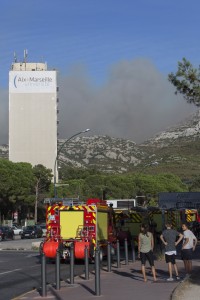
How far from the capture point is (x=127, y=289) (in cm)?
1506

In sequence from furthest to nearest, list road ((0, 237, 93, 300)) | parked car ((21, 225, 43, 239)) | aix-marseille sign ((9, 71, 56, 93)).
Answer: aix-marseille sign ((9, 71, 56, 93)) < parked car ((21, 225, 43, 239)) < road ((0, 237, 93, 300))

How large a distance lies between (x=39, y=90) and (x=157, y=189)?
169 feet

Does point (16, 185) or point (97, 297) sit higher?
point (16, 185)

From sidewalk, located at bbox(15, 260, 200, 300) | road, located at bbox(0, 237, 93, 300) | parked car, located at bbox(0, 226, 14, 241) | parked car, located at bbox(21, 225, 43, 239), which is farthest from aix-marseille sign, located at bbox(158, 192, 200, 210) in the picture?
sidewalk, located at bbox(15, 260, 200, 300)

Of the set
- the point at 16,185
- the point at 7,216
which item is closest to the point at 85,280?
the point at 16,185

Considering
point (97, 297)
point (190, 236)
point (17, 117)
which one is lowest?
point (97, 297)

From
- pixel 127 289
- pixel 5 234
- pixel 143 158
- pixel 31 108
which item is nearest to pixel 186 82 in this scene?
pixel 127 289

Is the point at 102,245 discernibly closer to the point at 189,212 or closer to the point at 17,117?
the point at 189,212

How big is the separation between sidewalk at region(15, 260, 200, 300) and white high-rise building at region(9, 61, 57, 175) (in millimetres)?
126999

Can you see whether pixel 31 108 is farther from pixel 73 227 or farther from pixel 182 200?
pixel 73 227

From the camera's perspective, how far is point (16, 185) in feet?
283

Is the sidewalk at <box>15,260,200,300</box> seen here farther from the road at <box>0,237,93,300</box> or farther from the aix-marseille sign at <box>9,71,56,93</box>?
the aix-marseille sign at <box>9,71,56,93</box>

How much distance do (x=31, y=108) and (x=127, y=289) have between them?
131 metres

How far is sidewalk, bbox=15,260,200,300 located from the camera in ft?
44.8
